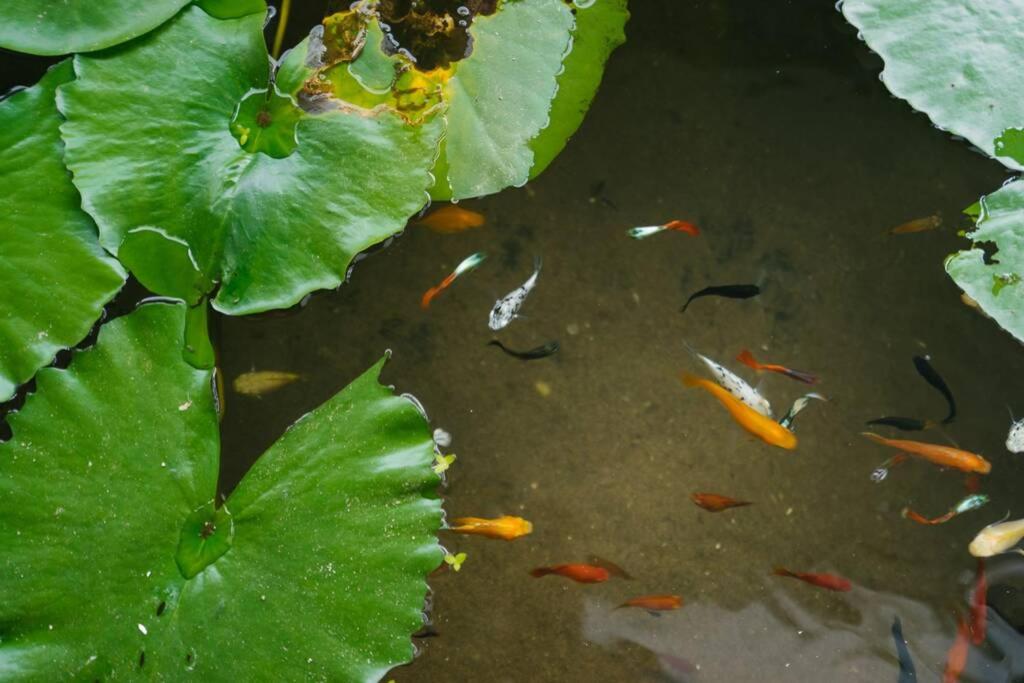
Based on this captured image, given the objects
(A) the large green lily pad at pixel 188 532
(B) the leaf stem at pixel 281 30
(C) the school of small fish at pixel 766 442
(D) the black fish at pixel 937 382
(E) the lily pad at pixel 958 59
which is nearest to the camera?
(A) the large green lily pad at pixel 188 532

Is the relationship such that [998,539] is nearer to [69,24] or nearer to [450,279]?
[450,279]

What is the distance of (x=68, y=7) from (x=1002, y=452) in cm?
213

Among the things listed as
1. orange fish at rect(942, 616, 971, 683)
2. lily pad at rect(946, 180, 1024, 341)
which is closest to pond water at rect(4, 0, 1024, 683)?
orange fish at rect(942, 616, 971, 683)

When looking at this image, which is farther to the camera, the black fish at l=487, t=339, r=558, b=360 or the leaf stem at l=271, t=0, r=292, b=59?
the black fish at l=487, t=339, r=558, b=360

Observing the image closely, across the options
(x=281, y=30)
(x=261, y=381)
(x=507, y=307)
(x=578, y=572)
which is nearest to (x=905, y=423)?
(x=578, y=572)

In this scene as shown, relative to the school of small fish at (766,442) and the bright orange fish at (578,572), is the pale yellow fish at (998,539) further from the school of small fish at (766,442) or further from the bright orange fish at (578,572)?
the bright orange fish at (578,572)

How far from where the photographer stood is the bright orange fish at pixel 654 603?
6.12 feet

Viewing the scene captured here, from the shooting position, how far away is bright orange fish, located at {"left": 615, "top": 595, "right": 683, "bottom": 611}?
6.12 feet

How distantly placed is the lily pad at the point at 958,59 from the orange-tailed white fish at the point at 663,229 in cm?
52

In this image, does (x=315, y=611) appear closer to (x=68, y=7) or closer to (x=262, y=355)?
(x=262, y=355)

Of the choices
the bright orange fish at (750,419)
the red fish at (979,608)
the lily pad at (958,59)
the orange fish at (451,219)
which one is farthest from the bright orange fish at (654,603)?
the lily pad at (958,59)

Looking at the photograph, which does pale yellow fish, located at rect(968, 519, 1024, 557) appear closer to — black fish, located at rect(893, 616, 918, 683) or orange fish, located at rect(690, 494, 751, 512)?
black fish, located at rect(893, 616, 918, 683)

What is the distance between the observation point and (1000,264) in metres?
1.64

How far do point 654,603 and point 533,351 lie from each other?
0.62 m
